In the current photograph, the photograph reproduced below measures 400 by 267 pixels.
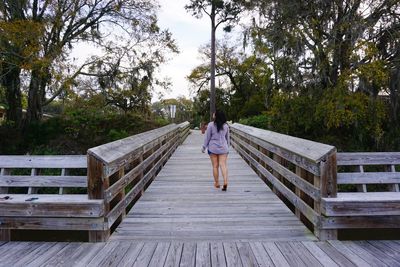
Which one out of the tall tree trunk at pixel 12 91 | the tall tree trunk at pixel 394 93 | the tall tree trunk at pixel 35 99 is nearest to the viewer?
the tall tree trunk at pixel 394 93

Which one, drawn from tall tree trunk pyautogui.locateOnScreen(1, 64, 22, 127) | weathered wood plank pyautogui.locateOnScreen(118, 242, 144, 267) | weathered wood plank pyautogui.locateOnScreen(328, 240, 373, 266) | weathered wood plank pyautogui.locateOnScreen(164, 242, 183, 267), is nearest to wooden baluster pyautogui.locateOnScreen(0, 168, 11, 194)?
weathered wood plank pyautogui.locateOnScreen(118, 242, 144, 267)

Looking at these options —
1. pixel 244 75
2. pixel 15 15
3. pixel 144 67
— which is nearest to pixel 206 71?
pixel 244 75

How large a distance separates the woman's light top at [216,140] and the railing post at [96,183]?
255 centimetres

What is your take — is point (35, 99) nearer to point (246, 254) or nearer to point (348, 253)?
point (246, 254)

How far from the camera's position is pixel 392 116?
36.4 ft

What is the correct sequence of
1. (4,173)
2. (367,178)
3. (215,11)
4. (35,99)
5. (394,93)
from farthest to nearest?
1. (215,11)
2. (35,99)
3. (394,93)
4. (4,173)
5. (367,178)

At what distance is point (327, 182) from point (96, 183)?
223 cm

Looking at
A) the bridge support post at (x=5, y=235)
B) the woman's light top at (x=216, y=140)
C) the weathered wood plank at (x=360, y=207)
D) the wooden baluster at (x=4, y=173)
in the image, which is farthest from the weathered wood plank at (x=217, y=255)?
the wooden baluster at (x=4, y=173)

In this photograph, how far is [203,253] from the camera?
113 inches

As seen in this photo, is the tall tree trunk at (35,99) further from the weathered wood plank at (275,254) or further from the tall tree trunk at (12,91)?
the weathered wood plank at (275,254)

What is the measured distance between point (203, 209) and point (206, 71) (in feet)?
85.9

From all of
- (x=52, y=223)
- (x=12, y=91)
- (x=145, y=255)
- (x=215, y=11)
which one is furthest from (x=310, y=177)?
(x=215, y=11)

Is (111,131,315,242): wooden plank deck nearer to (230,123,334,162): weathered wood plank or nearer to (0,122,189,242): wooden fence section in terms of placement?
(0,122,189,242): wooden fence section

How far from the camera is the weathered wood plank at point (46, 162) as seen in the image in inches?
136
